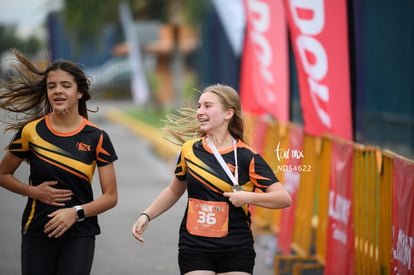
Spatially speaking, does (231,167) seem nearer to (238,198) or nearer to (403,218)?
(238,198)

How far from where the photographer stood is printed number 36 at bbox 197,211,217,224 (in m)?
4.23

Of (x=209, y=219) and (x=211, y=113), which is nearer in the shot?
(x=209, y=219)

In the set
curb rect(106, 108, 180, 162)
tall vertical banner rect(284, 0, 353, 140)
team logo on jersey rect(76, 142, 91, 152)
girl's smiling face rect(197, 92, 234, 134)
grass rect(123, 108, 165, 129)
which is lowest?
team logo on jersey rect(76, 142, 91, 152)

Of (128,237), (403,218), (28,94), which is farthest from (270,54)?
A: (28,94)

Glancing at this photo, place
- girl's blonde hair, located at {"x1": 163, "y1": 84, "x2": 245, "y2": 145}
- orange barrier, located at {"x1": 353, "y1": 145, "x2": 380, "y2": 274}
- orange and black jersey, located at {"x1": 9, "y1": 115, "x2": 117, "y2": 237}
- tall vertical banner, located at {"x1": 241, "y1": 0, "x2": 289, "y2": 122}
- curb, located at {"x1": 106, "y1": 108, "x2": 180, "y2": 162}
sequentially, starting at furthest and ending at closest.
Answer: curb, located at {"x1": 106, "y1": 108, "x2": 180, "y2": 162}
tall vertical banner, located at {"x1": 241, "y1": 0, "x2": 289, "y2": 122}
orange barrier, located at {"x1": 353, "y1": 145, "x2": 380, "y2": 274}
girl's blonde hair, located at {"x1": 163, "y1": 84, "x2": 245, "y2": 145}
orange and black jersey, located at {"x1": 9, "y1": 115, "x2": 117, "y2": 237}

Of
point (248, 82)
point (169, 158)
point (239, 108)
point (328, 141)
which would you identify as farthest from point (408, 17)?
point (239, 108)

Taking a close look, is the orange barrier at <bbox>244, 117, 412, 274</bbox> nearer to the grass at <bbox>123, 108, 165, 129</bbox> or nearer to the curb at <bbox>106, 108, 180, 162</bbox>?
the curb at <bbox>106, 108, 180, 162</bbox>

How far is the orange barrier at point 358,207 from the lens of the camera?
5684 mm

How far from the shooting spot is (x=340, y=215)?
6594 millimetres

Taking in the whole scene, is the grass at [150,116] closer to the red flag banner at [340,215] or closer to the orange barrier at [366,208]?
the red flag banner at [340,215]

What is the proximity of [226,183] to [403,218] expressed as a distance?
1544 mm

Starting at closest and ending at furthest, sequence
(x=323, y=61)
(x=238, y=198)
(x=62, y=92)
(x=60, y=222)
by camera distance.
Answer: (x=238, y=198) < (x=60, y=222) < (x=62, y=92) < (x=323, y=61)

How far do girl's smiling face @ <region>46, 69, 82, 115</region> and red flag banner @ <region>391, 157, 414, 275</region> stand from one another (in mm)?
2260

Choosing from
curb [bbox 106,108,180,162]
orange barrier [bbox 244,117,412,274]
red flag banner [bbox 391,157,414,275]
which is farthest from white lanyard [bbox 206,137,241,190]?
curb [bbox 106,108,180,162]
